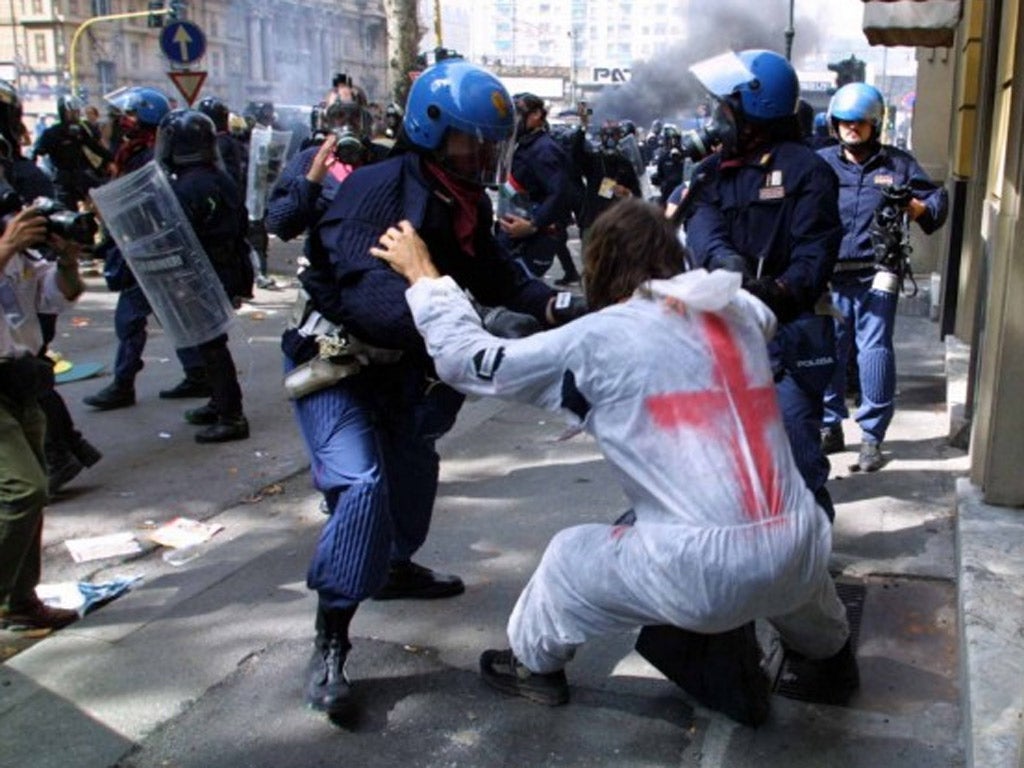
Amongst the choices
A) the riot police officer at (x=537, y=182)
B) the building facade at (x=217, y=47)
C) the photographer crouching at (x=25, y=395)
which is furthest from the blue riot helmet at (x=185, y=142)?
the building facade at (x=217, y=47)

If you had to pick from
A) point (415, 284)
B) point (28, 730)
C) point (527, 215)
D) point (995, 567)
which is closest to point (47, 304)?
point (28, 730)

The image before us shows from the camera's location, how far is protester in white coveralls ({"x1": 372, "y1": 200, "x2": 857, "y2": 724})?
2.61 metres

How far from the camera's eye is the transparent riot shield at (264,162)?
10359 mm

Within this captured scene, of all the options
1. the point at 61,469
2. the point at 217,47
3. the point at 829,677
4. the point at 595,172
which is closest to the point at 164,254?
the point at 61,469

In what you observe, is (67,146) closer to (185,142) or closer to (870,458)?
(185,142)

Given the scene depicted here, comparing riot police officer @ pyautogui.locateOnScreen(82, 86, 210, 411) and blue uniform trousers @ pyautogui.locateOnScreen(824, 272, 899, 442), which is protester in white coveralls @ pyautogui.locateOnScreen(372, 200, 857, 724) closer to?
blue uniform trousers @ pyautogui.locateOnScreen(824, 272, 899, 442)

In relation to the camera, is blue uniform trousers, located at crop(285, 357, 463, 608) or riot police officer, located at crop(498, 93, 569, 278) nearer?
blue uniform trousers, located at crop(285, 357, 463, 608)

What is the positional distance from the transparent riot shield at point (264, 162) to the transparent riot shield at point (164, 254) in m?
4.77

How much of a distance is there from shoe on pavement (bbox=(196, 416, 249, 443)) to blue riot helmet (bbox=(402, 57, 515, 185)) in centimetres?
348

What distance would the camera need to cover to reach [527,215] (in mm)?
8281

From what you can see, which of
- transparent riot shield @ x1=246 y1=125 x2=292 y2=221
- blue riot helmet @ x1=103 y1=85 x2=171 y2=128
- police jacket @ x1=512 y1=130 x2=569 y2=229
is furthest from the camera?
transparent riot shield @ x1=246 y1=125 x2=292 y2=221

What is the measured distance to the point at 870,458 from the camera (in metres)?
5.52

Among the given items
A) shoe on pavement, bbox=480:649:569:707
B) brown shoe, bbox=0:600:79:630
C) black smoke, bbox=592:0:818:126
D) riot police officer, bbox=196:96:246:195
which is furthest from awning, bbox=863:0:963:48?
black smoke, bbox=592:0:818:126

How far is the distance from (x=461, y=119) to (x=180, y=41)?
1043 cm
